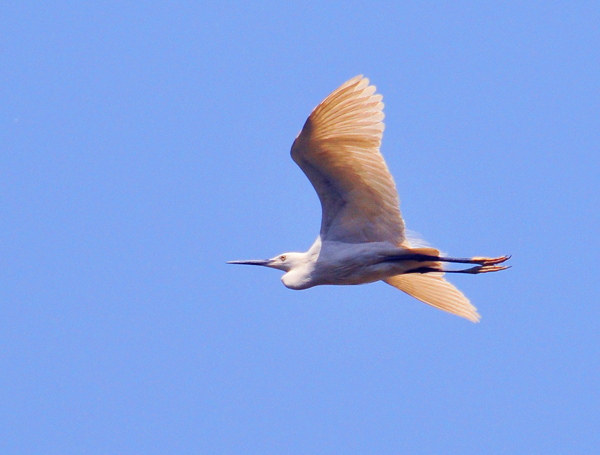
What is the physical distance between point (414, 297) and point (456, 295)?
0.55 meters

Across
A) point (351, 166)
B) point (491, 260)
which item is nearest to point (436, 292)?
point (491, 260)

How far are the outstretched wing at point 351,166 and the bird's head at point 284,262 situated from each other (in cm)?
74

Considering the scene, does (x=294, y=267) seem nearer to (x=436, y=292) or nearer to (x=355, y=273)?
(x=355, y=273)

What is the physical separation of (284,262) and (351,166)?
2247 mm

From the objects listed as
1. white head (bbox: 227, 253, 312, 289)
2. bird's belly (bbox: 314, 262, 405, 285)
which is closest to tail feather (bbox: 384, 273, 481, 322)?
bird's belly (bbox: 314, 262, 405, 285)

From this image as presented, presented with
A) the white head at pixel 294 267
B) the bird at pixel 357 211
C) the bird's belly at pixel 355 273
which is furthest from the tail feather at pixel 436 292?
the white head at pixel 294 267

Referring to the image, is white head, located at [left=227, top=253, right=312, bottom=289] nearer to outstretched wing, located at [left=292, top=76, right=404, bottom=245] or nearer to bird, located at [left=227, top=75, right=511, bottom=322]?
bird, located at [left=227, top=75, right=511, bottom=322]

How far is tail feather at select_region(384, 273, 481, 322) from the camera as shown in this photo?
12.7m

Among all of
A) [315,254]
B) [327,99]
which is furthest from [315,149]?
[315,254]

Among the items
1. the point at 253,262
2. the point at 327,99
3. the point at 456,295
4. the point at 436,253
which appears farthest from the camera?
the point at 253,262

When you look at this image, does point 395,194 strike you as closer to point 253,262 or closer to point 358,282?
point 358,282

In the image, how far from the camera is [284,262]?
42.9 feet

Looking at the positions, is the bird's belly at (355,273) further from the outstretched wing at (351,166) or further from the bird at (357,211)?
the outstretched wing at (351,166)

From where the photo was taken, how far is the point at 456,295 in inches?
503
